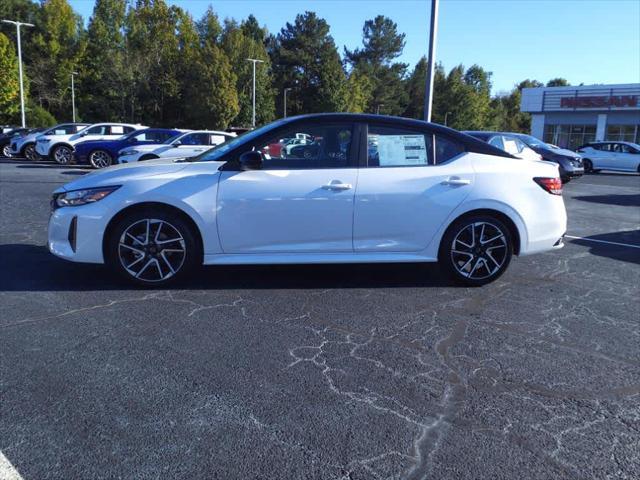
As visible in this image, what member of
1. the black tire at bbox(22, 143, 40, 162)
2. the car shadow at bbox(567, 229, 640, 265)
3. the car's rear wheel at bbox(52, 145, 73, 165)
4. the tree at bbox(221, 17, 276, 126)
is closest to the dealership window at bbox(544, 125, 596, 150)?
the tree at bbox(221, 17, 276, 126)

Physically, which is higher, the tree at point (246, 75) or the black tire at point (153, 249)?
the tree at point (246, 75)

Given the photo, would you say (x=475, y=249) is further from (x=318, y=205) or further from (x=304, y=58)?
(x=304, y=58)

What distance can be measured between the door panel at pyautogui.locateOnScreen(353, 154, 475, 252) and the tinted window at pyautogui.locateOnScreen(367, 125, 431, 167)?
8cm

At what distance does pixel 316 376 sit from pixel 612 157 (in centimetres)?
2598

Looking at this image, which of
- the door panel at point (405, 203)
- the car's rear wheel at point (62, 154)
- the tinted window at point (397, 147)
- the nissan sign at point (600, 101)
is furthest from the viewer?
the nissan sign at point (600, 101)

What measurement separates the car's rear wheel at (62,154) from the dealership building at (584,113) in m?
40.1

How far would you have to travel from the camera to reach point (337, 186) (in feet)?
15.6

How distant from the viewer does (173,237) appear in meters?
4.78

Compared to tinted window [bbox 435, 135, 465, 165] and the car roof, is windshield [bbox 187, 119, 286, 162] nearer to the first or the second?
the car roof

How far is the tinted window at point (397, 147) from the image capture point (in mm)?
4953

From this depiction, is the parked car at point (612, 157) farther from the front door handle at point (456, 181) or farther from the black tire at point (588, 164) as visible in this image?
the front door handle at point (456, 181)

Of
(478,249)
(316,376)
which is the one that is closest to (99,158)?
(478,249)

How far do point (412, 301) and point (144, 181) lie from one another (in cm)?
262

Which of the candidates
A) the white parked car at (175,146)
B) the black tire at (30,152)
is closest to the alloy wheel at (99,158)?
the white parked car at (175,146)
